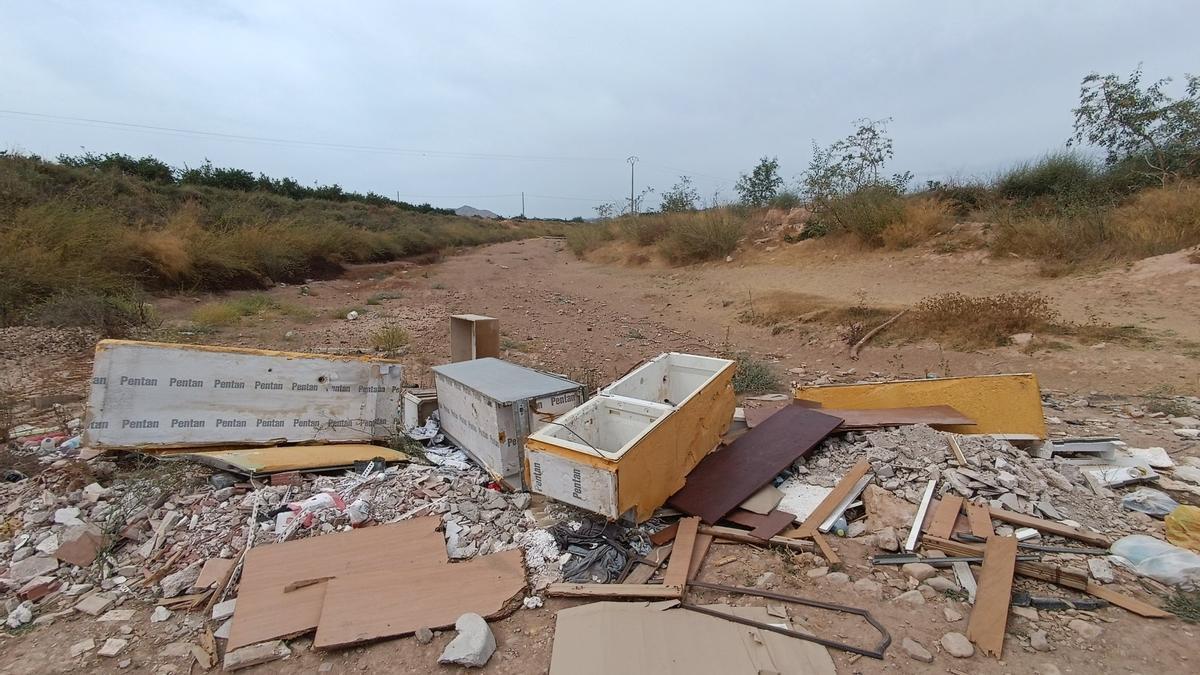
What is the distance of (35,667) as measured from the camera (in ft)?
6.51

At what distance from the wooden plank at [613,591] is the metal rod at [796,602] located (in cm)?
9

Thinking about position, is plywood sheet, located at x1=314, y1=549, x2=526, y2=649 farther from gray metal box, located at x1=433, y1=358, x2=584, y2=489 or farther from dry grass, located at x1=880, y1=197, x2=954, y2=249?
dry grass, located at x1=880, y1=197, x2=954, y2=249

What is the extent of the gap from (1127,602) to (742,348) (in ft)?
18.4

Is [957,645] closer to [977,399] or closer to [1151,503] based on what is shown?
[1151,503]

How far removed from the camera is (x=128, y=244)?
9.84 metres

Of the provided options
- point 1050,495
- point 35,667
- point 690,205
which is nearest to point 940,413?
point 1050,495

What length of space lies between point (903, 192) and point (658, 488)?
12492 mm

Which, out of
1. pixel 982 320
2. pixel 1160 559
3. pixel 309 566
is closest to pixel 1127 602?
pixel 1160 559

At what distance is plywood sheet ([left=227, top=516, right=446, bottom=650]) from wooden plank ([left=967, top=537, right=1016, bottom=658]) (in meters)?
2.16

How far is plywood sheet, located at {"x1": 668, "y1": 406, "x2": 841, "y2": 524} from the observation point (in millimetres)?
2896

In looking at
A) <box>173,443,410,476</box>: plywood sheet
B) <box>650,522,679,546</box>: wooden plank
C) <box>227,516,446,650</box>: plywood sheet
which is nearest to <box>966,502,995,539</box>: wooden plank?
<box>650,522,679,546</box>: wooden plank

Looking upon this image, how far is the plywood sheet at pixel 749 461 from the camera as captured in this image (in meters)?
2.90

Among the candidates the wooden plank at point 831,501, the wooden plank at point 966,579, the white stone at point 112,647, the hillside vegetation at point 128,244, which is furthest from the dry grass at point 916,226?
the hillside vegetation at point 128,244

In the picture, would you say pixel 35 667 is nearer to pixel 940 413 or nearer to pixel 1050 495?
pixel 1050 495
